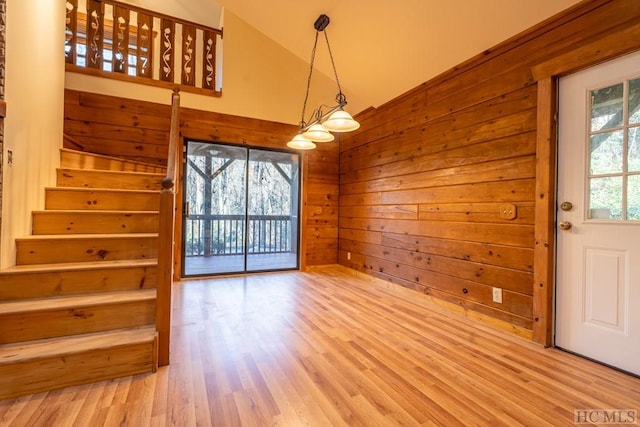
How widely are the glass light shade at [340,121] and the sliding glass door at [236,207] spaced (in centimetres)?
260

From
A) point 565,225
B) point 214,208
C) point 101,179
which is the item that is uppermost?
point 101,179

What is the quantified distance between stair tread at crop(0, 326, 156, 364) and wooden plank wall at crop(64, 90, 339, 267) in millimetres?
2446

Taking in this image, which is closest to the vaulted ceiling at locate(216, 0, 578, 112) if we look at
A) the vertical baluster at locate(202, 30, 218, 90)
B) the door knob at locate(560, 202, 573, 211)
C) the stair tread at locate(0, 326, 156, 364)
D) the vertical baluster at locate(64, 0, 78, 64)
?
the vertical baluster at locate(202, 30, 218, 90)

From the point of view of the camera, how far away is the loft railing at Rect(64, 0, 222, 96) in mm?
3617

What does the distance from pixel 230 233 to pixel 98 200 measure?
2.23 metres

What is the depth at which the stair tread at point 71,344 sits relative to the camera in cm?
157

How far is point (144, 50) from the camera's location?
434cm

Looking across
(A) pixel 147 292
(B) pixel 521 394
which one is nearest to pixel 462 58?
(B) pixel 521 394

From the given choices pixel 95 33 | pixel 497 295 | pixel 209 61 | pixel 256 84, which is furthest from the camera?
pixel 256 84

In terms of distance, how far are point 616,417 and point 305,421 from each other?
1543 millimetres

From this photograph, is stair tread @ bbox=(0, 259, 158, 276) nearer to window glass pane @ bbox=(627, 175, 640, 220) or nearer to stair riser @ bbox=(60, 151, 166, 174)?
stair riser @ bbox=(60, 151, 166, 174)

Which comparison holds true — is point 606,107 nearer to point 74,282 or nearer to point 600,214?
point 600,214

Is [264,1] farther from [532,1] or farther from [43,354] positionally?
[43,354]

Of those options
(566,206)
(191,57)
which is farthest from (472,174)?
(191,57)
